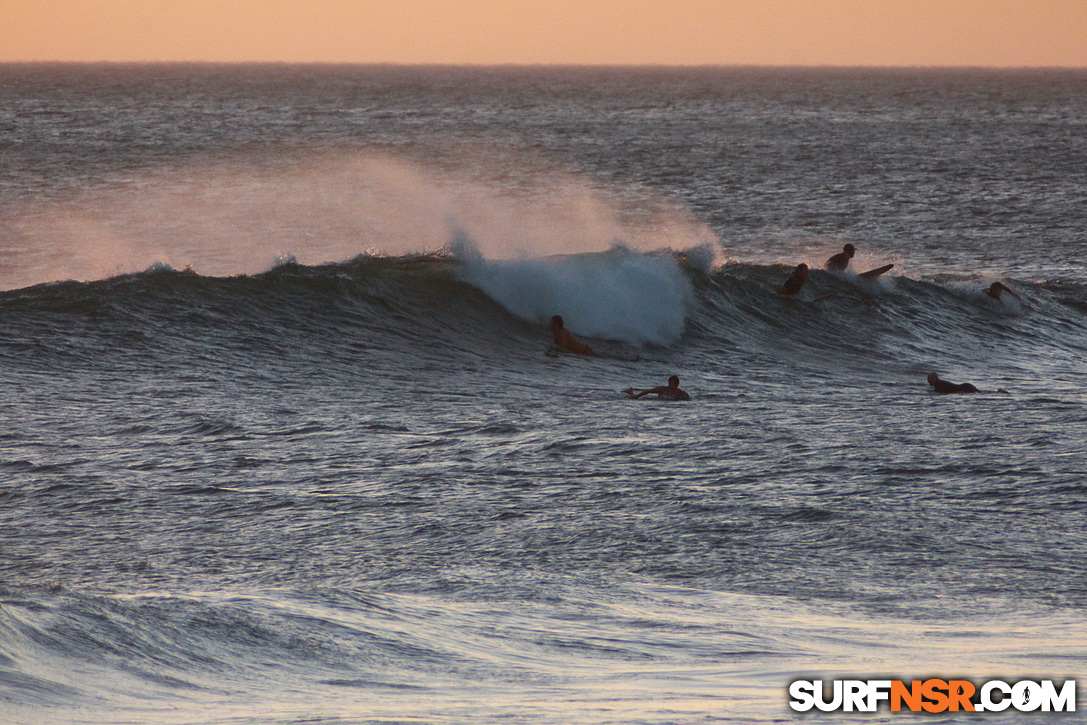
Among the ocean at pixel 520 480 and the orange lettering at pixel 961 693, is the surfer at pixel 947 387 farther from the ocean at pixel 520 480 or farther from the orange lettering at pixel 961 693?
the orange lettering at pixel 961 693

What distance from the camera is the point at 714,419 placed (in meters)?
11.5

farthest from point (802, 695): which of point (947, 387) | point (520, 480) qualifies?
point (947, 387)

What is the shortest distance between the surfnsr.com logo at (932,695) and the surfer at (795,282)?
45.7ft

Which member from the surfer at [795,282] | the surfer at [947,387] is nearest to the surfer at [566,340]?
the surfer at [947,387]

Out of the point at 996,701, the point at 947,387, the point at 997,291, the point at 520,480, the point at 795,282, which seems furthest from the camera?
the point at 997,291

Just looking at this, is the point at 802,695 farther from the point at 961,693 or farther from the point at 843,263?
the point at 843,263

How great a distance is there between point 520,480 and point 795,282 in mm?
10654

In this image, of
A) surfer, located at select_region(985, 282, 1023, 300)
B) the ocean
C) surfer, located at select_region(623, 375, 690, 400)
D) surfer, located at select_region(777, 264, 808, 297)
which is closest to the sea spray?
the ocean

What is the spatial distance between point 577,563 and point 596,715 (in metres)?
2.49

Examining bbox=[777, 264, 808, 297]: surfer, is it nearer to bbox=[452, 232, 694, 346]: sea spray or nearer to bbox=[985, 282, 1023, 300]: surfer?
bbox=[452, 232, 694, 346]: sea spray

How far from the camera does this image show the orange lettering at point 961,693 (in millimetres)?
4859

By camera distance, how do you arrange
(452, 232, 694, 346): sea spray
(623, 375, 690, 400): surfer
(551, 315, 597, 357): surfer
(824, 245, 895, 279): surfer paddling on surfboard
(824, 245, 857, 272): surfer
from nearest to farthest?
(623, 375, 690, 400): surfer < (551, 315, 597, 357): surfer < (452, 232, 694, 346): sea spray < (824, 245, 895, 279): surfer paddling on surfboard < (824, 245, 857, 272): surfer

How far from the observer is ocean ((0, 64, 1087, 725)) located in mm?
5516

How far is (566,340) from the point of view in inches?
598
